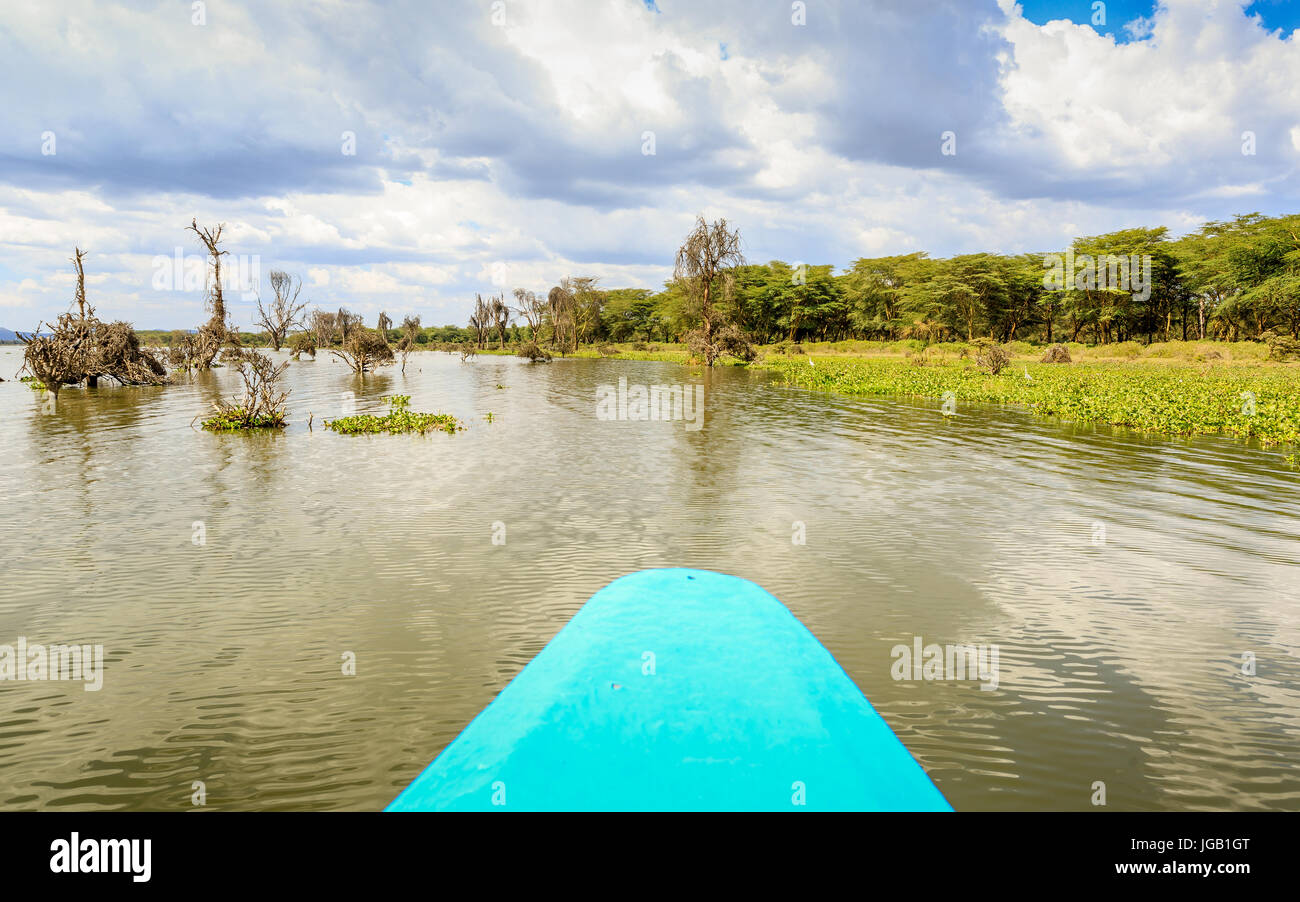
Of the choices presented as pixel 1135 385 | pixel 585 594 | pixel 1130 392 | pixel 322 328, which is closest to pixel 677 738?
pixel 585 594

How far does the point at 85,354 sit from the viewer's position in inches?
1104

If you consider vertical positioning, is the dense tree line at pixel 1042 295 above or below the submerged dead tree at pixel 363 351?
above

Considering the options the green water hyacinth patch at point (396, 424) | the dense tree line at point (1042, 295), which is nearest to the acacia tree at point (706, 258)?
the dense tree line at point (1042, 295)

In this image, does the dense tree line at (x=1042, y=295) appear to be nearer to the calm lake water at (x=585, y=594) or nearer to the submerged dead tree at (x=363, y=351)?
the submerged dead tree at (x=363, y=351)

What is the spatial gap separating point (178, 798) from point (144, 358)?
1507 inches

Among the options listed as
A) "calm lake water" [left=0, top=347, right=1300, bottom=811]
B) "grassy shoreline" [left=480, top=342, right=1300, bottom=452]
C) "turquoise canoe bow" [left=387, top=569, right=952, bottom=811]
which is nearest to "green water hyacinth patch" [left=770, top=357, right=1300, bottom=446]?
"grassy shoreline" [left=480, top=342, right=1300, bottom=452]

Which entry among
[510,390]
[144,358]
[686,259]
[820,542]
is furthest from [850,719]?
[686,259]

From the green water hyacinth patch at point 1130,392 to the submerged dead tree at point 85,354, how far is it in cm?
3256

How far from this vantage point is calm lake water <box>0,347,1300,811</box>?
3949 millimetres

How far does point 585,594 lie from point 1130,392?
26.4 meters

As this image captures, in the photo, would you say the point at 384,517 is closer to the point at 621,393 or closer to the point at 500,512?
the point at 500,512

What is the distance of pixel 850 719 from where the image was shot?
10.3 feet

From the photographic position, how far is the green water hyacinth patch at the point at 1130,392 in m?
17.9

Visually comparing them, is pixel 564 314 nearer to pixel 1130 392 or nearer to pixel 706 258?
pixel 706 258
